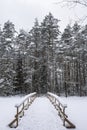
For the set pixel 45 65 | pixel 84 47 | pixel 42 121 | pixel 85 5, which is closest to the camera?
pixel 85 5

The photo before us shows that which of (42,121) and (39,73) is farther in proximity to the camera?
(39,73)

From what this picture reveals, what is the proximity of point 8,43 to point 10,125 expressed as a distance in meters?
39.1

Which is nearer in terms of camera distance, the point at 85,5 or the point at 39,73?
the point at 85,5

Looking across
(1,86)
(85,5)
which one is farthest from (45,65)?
(85,5)

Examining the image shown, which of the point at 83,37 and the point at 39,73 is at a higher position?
the point at 83,37

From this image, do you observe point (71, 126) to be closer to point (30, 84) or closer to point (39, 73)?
point (39, 73)

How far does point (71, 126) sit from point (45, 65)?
129 ft

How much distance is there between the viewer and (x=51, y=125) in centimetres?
1225

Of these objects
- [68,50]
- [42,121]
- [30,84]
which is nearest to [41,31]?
[68,50]

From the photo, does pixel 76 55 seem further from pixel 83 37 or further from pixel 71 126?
pixel 71 126

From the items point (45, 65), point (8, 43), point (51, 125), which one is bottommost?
point (51, 125)

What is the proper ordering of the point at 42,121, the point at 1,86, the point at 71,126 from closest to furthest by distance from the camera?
the point at 71,126
the point at 42,121
the point at 1,86

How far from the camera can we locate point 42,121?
1334 centimetres

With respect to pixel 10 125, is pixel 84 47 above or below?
above
